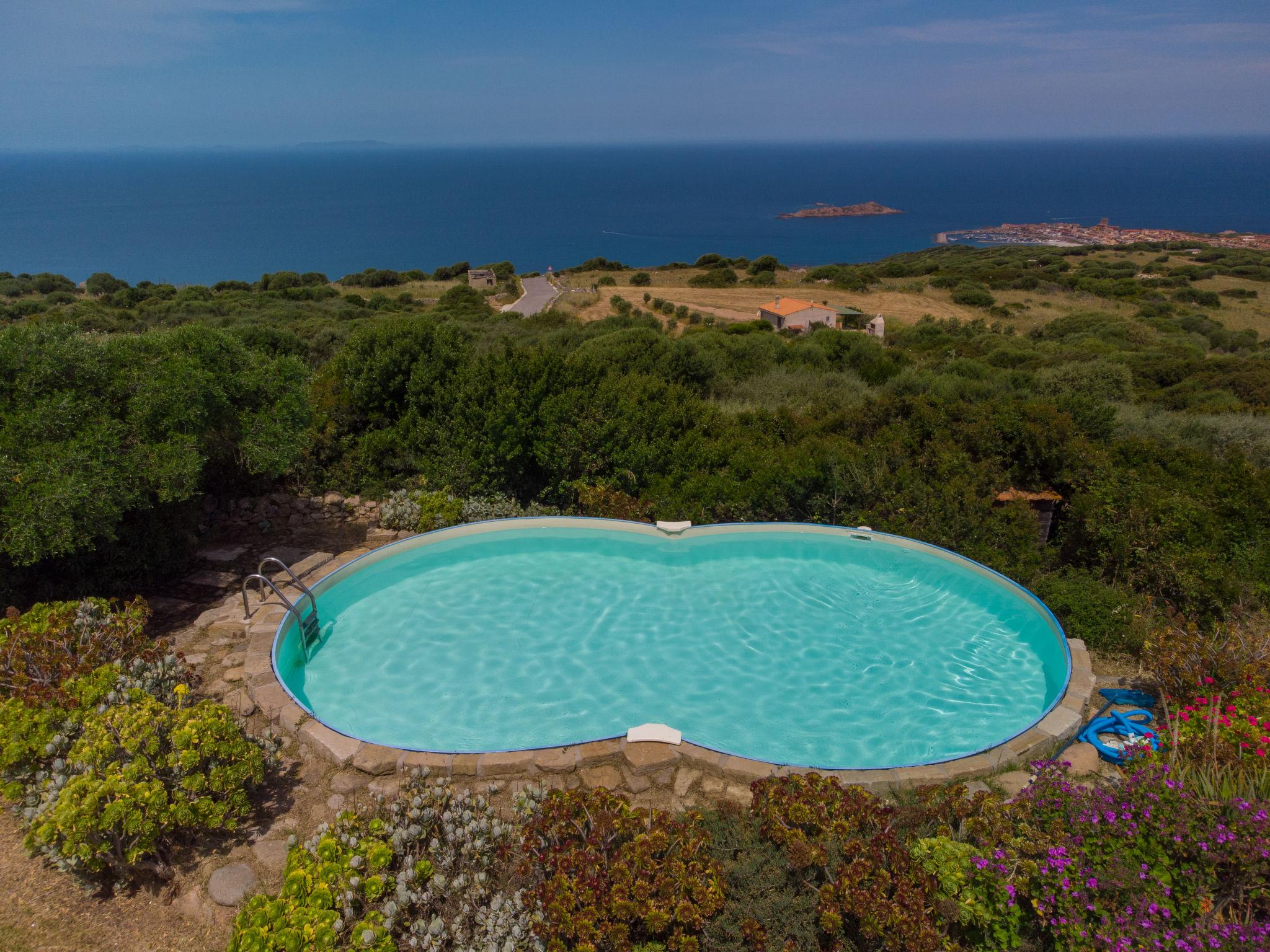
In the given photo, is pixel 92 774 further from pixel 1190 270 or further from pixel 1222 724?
pixel 1190 270

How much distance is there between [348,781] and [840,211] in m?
159

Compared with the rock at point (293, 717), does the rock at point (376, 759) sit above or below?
above

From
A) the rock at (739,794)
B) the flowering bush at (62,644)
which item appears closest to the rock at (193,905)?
the flowering bush at (62,644)

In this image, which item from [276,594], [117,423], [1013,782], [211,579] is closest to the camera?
[1013,782]

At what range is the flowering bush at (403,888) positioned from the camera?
3486mm

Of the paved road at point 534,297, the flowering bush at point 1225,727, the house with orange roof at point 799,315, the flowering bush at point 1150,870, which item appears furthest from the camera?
the paved road at point 534,297

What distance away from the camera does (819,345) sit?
67.6 ft

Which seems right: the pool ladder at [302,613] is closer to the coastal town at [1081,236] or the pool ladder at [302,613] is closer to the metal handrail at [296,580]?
the metal handrail at [296,580]

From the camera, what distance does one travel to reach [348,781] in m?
4.81

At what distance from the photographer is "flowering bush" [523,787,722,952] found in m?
3.52

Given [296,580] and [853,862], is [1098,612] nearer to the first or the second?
[853,862]

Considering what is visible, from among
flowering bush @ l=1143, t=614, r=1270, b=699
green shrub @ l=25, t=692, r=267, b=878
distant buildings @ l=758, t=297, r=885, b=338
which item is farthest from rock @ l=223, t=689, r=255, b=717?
distant buildings @ l=758, t=297, r=885, b=338

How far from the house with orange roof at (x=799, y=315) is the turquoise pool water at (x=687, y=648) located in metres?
25.0

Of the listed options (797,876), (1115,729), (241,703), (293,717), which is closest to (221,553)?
(241,703)
